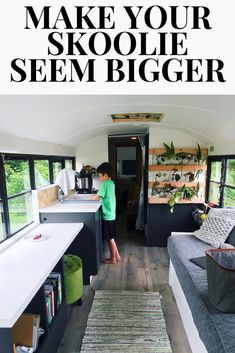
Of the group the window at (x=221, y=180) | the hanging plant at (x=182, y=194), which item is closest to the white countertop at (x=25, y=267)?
the hanging plant at (x=182, y=194)

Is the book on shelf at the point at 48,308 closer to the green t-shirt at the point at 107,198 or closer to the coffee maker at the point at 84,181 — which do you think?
the green t-shirt at the point at 107,198

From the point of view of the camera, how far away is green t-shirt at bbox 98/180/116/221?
108 inches

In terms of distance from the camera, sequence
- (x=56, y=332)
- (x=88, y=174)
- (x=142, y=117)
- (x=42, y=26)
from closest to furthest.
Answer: (x=42, y=26) < (x=56, y=332) < (x=142, y=117) < (x=88, y=174)

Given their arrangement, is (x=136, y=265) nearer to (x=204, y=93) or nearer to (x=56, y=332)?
(x=56, y=332)


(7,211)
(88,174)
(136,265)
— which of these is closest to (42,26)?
(7,211)

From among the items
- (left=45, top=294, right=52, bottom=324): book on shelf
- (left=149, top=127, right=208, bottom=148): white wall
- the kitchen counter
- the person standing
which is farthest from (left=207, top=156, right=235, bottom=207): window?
(left=45, top=294, right=52, bottom=324): book on shelf

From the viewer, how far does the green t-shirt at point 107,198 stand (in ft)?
8.98

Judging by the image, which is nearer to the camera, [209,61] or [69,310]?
[209,61]

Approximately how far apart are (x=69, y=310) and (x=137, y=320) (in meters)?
0.74

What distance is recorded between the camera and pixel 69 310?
2.05 meters

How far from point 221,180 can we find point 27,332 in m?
2.89

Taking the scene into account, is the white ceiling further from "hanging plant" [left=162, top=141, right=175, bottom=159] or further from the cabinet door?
the cabinet door

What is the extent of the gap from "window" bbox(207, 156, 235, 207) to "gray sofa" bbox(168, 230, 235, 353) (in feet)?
2.71

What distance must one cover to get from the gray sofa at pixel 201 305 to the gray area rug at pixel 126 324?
281 mm
